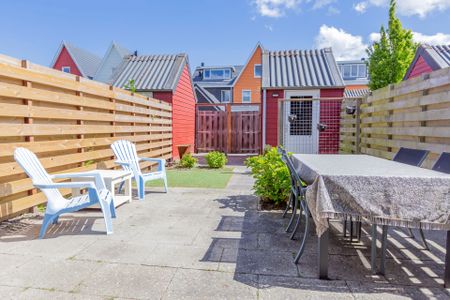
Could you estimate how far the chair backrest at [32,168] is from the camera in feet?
10.0

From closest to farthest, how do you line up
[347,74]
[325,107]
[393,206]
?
[393,206] < [325,107] < [347,74]

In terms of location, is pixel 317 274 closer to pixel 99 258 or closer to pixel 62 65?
pixel 99 258

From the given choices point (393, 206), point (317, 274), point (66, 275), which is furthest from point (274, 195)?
point (66, 275)

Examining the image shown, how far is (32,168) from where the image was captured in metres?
3.17

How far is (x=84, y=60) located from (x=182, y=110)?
1761 cm

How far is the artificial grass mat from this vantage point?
5965mm

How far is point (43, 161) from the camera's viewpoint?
3.78m

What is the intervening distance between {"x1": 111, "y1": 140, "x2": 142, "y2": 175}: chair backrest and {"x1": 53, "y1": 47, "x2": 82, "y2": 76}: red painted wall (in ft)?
69.6

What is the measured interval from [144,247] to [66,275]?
707 millimetres

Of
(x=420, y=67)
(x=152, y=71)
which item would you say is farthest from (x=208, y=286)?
(x=152, y=71)

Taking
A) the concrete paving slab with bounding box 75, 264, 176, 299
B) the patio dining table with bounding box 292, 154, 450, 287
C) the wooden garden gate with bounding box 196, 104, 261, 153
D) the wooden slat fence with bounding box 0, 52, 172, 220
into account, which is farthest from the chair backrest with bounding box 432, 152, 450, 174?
the wooden garden gate with bounding box 196, 104, 261, 153

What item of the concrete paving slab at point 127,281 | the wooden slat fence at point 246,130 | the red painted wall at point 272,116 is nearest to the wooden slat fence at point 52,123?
the concrete paving slab at point 127,281

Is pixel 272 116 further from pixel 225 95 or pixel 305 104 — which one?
pixel 225 95

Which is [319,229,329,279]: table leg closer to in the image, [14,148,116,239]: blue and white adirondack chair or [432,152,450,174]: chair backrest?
[432,152,450,174]: chair backrest
